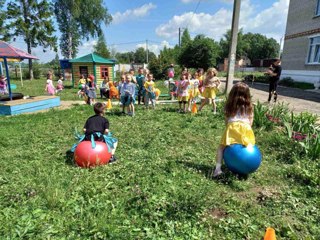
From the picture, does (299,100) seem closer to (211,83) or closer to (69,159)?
(211,83)

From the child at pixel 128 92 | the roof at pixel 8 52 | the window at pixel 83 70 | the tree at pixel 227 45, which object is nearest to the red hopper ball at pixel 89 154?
the child at pixel 128 92

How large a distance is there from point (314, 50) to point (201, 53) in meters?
16.3

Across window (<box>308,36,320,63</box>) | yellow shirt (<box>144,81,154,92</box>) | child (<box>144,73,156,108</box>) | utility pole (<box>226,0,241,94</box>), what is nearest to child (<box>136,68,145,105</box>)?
child (<box>144,73,156,108</box>)

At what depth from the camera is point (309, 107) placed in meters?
10.5

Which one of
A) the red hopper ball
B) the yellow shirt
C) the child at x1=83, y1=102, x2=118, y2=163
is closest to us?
the red hopper ball

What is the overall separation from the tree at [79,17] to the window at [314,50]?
30.5 m

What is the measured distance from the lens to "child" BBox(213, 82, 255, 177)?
3.87 m

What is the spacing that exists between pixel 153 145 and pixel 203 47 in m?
30.6

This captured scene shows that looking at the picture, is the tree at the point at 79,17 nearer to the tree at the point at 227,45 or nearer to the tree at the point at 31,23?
the tree at the point at 31,23

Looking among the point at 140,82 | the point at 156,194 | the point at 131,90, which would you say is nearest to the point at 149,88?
the point at 140,82

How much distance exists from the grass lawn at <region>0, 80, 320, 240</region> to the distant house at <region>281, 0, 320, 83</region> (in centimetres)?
1751

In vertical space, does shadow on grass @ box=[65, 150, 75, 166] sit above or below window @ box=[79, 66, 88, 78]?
below

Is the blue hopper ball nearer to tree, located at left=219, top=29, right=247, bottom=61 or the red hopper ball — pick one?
the red hopper ball

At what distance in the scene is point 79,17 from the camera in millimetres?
38156
